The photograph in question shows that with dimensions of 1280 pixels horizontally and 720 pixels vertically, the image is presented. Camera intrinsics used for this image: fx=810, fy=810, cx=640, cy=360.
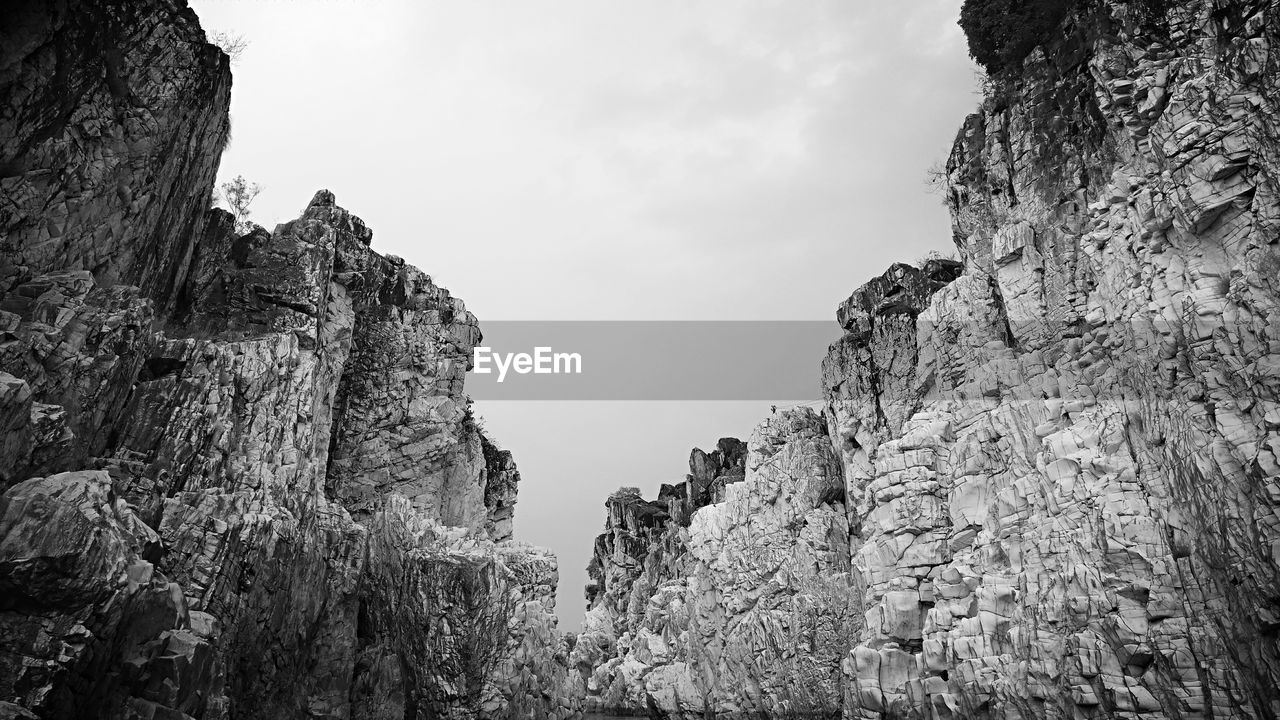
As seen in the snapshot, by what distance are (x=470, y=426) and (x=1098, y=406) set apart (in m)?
27.9

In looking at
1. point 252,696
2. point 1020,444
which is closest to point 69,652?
point 252,696

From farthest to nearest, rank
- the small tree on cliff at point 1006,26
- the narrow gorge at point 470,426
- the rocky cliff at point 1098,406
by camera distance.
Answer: the small tree on cliff at point 1006,26, the rocky cliff at point 1098,406, the narrow gorge at point 470,426

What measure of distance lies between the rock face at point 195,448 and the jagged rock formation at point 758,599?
1790 centimetres

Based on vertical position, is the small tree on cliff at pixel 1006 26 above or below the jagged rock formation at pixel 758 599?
above

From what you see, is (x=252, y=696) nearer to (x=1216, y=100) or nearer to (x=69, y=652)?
(x=69, y=652)

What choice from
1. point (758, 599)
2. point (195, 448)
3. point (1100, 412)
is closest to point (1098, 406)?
point (1100, 412)

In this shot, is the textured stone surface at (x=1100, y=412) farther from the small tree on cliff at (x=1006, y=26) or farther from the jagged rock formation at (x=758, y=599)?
the jagged rock formation at (x=758, y=599)

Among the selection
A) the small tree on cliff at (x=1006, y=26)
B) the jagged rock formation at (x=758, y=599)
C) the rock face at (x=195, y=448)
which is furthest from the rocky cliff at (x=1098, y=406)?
the rock face at (x=195, y=448)

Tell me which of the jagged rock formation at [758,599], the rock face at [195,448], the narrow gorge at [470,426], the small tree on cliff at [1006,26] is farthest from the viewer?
the jagged rock formation at [758,599]

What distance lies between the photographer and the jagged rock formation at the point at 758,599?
46438 mm

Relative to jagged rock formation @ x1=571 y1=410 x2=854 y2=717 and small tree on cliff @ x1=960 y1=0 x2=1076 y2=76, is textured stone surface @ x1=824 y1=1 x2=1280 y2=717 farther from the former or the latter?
jagged rock formation @ x1=571 y1=410 x2=854 y2=717

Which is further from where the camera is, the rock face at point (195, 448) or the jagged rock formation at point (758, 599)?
the jagged rock formation at point (758, 599)

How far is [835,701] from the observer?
44531mm

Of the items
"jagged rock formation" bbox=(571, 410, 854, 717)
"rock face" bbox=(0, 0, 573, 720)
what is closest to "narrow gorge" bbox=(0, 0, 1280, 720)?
"rock face" bbox=(0, 0, 573, 720)
